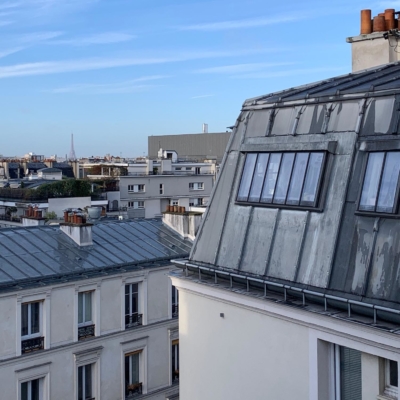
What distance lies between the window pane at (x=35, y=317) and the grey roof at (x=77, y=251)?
0.78 m

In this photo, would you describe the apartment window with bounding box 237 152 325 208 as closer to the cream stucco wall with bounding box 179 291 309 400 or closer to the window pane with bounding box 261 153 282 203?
the window pane with bounding box 261 153 282 203

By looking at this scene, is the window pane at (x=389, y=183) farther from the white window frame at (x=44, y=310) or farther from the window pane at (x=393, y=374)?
the white window frame at (x=44, y=310)

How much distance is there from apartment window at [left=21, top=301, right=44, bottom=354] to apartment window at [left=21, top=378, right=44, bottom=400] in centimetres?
103

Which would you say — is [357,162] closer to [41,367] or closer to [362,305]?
[362,305]

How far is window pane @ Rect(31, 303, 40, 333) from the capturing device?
19.1 meters

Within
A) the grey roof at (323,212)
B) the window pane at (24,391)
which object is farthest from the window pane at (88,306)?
the grey roof at (323,212)

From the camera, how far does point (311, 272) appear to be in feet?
28.9

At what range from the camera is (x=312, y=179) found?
931 centimetres

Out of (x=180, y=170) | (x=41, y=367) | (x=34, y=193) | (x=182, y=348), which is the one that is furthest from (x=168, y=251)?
(x=180, y=170)

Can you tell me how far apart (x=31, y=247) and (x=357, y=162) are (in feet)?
49.6

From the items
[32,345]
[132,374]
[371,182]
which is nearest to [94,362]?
[132,374]

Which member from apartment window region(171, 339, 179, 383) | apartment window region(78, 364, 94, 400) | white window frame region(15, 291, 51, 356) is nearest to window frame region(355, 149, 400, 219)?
white window frame region(15, 291, 51, 356)

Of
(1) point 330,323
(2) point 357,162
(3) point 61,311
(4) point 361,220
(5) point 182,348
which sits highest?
(2) point 357,162

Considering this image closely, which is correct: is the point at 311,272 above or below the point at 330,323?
above
